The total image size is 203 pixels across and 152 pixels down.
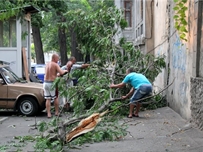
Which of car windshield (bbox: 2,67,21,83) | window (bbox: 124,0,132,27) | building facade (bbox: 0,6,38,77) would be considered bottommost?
car windshield (bbox: 2,67,21,83)

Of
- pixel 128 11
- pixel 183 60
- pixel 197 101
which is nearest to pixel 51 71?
pixel 183 60

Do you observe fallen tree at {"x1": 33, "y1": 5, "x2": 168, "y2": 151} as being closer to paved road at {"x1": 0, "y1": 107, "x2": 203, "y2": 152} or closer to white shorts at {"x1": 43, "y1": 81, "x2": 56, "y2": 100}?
paved road at {"x1": 0, "y1": 107, "x2": 203, "y2": 152}

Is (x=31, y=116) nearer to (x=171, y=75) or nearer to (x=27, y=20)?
(x=171, y=75)

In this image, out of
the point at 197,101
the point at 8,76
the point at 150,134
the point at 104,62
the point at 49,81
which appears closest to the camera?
the point at 150,134

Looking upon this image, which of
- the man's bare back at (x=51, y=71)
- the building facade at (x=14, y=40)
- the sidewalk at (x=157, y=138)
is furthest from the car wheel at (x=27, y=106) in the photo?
the building facade at (x=14, y=40)

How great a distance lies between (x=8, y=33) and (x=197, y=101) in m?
11.6

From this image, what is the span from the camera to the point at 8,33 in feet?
59.8

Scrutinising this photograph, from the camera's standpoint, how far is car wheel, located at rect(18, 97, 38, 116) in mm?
12648

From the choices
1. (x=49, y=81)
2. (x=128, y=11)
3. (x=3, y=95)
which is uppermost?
(x=128, y=11)

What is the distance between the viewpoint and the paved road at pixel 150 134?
717 cm

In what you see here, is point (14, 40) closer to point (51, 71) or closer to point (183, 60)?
point (51, 71)

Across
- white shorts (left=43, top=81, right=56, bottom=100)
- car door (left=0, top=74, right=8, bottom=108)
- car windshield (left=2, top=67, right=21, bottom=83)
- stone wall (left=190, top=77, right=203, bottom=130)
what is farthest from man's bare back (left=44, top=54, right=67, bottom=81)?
stone wall (left=190, top=77, right=203, bottom=130)

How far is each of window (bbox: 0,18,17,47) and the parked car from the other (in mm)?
5595

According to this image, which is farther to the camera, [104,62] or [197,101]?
[104,62]
